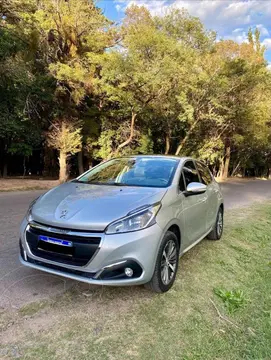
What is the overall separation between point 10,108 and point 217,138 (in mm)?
14948

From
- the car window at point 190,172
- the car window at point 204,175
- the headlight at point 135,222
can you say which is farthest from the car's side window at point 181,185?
the car window at point 204,175

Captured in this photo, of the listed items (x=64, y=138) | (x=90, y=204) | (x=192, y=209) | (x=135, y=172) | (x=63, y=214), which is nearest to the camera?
(x=63, y=214)

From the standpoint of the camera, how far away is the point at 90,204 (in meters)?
3.51

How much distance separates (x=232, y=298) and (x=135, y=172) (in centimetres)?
209

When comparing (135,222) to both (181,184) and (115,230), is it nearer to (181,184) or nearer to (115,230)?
(115,230)

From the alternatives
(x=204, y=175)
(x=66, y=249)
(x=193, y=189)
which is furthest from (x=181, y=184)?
(x=66, y=249)

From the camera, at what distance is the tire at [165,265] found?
3447 millimetres

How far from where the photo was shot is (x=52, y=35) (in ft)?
52.2

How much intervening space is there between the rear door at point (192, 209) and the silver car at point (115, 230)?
14 mm

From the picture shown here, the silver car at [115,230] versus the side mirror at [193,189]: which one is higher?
the side mirror at [193,189]

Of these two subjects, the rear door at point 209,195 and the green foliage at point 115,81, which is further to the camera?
the green foliage at point 115,81

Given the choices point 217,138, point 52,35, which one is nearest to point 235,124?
point 217,138

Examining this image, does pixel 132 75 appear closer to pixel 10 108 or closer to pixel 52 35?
pixel 52 35

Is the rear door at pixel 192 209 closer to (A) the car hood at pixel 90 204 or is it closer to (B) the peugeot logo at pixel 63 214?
(A) the car hood at pixel 90 204
